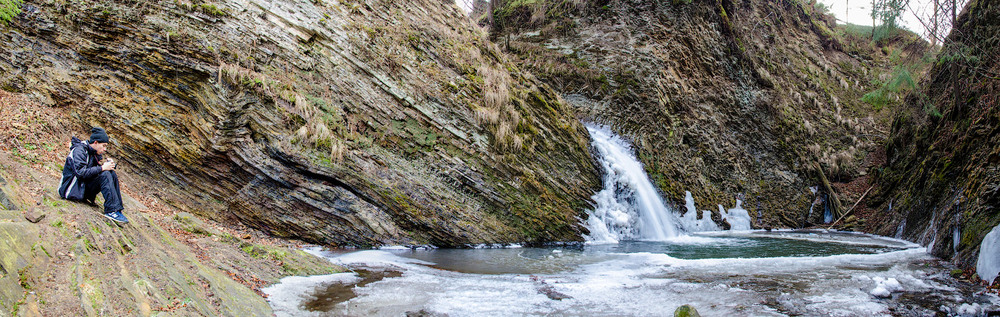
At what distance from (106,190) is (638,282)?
6531 millimetres

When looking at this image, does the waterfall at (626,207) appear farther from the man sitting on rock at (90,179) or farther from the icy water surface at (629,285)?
the man sitting on rock at (90,179)

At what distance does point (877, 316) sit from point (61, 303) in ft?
22.8

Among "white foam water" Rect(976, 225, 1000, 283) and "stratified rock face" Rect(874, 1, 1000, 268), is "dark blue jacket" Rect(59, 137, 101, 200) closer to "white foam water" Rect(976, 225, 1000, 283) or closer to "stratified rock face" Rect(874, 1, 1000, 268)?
"white foam water" Rect(976, 225, 1000, 283)

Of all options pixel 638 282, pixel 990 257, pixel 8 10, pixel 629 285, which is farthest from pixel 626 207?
pixel 8 10

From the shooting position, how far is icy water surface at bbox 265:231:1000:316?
5.03m

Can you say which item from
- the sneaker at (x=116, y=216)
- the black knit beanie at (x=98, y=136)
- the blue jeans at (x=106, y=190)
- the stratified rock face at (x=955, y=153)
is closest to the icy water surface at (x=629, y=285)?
the stratified rock face at (x=955, y=153)

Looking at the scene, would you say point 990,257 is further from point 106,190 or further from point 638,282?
point 106,190

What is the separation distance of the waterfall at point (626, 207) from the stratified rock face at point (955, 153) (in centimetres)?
580

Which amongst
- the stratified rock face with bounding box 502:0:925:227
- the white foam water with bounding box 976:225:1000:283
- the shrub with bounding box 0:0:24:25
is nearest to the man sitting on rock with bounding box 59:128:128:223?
the shrub with bounding box 0:0:24:25

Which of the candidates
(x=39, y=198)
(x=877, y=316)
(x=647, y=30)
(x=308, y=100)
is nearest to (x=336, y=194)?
(x=308, y=100)

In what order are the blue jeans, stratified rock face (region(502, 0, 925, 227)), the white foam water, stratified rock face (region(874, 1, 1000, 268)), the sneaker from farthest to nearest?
1. stratified rock face (region(502, 0, 925, 227))
2. stratified rock face (region(874, 1, 1000, 268))
3. the white foam water
4. the blue jeans
5. the sneaker

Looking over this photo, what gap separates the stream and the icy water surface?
0.05 ft

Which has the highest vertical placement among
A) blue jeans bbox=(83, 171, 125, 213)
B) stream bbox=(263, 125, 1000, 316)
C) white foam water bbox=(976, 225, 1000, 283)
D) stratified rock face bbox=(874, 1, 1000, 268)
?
stratified rock face bbox=(874, 1, 1000, 268)

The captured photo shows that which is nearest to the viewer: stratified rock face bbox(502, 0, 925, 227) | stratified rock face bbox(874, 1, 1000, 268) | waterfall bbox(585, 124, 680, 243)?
stratified rock face bbox(874, 1, 1000, 268)
